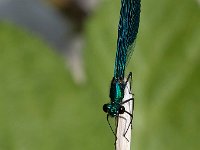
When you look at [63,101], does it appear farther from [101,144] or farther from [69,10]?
[69,10]

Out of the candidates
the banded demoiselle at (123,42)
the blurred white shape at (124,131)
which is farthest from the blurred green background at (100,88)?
the blurred white shape at (124,131)

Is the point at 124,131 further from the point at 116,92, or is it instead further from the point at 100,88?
the point at 100,88

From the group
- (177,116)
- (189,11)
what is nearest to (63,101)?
(177,116)

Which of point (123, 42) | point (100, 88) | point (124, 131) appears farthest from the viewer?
point (123, 42)

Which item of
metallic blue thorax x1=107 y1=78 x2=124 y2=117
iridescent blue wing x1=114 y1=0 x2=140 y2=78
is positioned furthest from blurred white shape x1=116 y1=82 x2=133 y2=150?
iridescent blue wing x1=114 y1=0 x2=140 y2=78

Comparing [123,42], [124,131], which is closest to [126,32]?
[123,42]

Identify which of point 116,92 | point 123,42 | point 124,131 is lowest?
point 124,131
